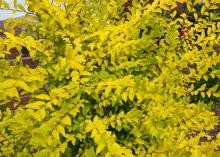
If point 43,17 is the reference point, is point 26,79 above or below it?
below

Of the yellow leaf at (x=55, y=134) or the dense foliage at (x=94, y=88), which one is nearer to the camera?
Answer: the yellow leaf at (x=55, y=134)

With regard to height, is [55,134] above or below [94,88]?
below

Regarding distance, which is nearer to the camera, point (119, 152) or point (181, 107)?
point (119, 152)

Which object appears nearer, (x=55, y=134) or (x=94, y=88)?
(x=55, y=134)

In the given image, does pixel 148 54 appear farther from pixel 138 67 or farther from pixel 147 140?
pixel 147 140

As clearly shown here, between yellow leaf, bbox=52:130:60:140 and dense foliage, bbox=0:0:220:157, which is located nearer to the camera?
yellow leaf, bbox=52:130:60:140

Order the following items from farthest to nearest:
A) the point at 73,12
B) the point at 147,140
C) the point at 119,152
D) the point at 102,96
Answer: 1. the point at 147,140
2. the point at 73,12
3. the point at 102,96
4. the point at 119,152

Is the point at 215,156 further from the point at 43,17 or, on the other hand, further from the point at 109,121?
the point at 43,17

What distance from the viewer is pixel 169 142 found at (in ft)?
9.29

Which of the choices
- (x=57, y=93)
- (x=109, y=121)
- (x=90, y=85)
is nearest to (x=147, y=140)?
(x=109, y=121)

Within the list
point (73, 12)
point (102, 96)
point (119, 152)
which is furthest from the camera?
point (73, 12)

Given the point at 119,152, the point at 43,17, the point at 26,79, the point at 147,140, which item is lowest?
the point at 147,140

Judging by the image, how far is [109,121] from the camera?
265cm

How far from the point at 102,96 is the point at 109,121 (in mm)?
197
